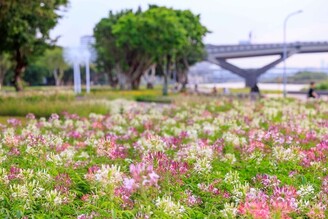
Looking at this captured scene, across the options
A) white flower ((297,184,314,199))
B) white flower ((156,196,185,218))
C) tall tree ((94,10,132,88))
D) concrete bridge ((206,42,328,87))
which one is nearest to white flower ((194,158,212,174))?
white flower ((297,184,314,199))

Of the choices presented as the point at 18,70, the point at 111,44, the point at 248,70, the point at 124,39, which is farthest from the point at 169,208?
the point at 248,70

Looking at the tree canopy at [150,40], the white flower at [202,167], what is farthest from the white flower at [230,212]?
the tree canopy at [150,40]

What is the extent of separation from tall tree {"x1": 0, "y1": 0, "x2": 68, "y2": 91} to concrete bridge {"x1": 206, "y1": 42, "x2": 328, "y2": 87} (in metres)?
37.3

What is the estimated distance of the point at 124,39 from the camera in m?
44.9

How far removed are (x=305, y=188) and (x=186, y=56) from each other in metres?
49.5

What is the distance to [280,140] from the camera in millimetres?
5832

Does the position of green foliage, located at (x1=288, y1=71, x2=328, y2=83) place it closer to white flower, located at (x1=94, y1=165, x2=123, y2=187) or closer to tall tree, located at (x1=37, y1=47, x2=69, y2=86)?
tall tree, located at (x1=37, y1=47, x2=69, y2=86)

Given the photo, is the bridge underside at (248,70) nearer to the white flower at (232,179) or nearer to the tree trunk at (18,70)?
the tree trunk at (18,70)

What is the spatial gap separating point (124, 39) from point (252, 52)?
3119cm

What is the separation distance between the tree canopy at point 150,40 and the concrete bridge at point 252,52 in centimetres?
1401

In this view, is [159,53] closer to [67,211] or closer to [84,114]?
[84,114]

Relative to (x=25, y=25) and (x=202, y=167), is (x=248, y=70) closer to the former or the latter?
(x=25, y=25)

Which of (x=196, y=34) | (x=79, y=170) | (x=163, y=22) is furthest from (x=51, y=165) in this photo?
(x=196, y=34)

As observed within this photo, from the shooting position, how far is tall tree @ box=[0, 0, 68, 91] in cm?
2086
